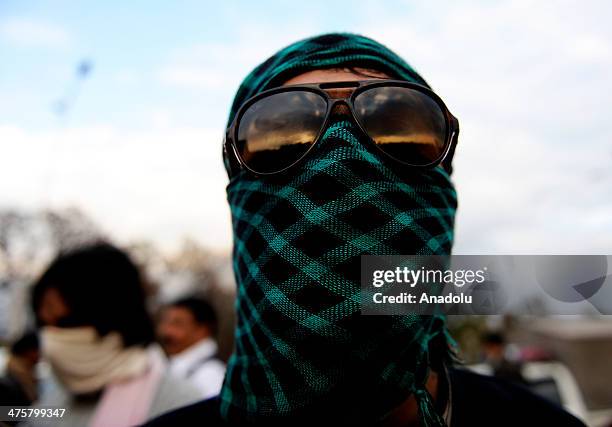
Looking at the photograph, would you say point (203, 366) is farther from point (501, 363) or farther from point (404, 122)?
point (501, 363)

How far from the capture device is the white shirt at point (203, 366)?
3365 mm

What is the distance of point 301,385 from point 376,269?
31 centimetres

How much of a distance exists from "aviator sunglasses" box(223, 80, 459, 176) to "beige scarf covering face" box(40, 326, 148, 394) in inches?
65.1

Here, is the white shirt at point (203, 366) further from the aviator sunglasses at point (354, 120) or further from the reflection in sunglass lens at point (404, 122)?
the reflection in sunglass lens at point (404, 122)

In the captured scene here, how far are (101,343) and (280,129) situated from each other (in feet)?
5.96

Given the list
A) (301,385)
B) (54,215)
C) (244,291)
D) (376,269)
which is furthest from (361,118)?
(54,215)

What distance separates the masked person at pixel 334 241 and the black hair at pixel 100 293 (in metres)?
1.36

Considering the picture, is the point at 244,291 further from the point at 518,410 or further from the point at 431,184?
the point at 518,410

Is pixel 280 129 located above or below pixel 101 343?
above

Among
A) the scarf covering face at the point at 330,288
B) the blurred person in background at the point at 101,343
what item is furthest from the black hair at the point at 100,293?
the scarf covering face at the point at 330,288

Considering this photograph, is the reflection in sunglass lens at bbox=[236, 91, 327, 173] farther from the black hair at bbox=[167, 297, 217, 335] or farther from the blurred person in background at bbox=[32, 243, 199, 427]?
the black hair at bbox=[167, 297, 217, 335]

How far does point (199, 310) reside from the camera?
4.84m

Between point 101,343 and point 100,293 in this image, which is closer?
point 101,343

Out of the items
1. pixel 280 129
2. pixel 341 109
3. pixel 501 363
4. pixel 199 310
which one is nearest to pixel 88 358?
pixel 280 129
